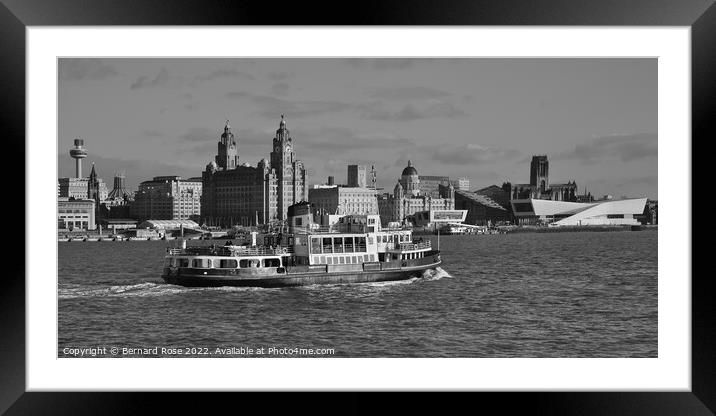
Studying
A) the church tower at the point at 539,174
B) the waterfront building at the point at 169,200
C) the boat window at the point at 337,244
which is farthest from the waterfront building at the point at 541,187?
the boat window at the point at 337,244

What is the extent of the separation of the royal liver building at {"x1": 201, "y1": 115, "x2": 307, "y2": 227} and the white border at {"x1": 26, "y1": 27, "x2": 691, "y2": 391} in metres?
30.9

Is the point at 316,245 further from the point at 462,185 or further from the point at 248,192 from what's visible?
the point at 462,185

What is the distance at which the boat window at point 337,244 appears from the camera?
16.4 meters

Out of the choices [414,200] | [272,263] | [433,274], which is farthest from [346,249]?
[414,200]

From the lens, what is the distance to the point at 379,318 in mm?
12055

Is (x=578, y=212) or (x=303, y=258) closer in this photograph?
(x=303, y=258)

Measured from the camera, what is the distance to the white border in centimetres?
722

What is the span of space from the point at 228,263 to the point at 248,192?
28332mm
